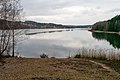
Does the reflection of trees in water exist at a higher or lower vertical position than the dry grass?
lower

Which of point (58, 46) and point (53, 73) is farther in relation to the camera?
point (58, 46)

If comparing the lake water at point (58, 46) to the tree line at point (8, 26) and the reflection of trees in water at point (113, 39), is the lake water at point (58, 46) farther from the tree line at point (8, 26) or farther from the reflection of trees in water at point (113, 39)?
the tree line at point (8, 26)

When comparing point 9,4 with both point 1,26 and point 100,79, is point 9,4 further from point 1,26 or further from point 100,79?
point 100,79

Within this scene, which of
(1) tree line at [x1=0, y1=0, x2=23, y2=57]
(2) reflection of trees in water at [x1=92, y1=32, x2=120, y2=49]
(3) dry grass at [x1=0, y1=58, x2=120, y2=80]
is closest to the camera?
(3) dry grass at [x1=0, y1=58, x2=120, y2=80]

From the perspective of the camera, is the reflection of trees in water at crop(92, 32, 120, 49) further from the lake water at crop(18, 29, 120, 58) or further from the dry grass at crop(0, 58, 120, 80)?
the dry grass at crop(0, 58, 120, 80)

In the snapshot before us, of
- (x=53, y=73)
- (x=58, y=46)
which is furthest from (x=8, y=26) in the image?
(x=58, y=46)

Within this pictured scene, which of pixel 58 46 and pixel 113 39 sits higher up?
pixel 113 39

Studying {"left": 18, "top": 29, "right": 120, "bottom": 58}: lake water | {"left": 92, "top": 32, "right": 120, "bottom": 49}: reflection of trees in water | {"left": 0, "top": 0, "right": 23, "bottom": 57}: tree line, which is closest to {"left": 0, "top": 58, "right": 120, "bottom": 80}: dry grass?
{"left": 0, "top": 0, "right": 23, "bottom": 57}: tree line

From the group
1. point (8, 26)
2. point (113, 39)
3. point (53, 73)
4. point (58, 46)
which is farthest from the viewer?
point (113, 39)

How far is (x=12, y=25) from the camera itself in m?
19.4

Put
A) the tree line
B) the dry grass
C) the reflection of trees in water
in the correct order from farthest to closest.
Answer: the reflection of trees in water < the tree line < the dry grass

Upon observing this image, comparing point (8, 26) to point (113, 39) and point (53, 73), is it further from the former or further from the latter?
point (113, 39)

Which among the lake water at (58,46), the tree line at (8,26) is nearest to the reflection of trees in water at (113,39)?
the lake water at (58,46)

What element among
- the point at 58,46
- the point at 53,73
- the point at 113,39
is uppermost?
the point at 53,73
